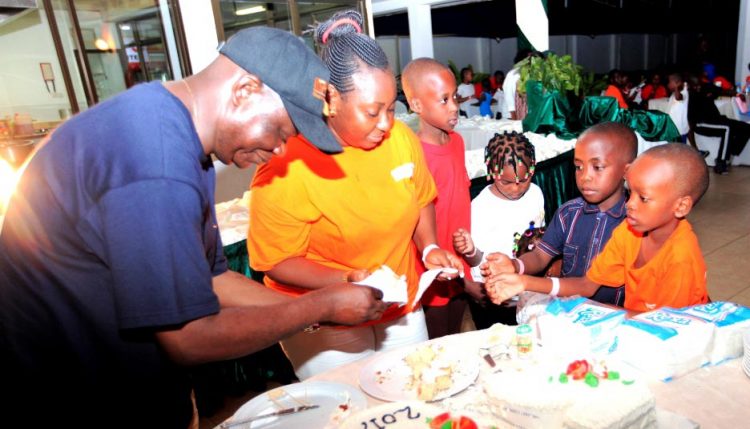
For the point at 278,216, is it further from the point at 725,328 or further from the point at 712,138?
the point at 712,138

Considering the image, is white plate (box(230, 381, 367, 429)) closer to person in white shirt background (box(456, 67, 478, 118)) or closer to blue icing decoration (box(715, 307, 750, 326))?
blue icing decoration (box(715, 307, 750, 326))

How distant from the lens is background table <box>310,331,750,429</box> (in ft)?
3.68

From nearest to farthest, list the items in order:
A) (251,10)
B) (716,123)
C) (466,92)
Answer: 1. (251,10)
2. (716,123)
3. (466,92)

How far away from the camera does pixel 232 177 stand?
16.2ft

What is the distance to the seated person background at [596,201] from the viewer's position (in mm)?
2137

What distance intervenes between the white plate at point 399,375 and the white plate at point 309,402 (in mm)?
52

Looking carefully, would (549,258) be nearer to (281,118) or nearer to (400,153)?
(400,153)

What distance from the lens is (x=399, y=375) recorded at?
4.52ft

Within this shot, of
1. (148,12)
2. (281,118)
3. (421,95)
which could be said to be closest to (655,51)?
(148,12)

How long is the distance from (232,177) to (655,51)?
25940 mm

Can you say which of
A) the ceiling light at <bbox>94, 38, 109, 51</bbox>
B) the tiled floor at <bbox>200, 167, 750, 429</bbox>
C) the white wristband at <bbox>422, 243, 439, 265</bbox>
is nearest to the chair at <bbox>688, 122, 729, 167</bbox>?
the tiled floor at <bbox>200, 167, 750, 429</bbox>

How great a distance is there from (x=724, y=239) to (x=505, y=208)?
134 inches

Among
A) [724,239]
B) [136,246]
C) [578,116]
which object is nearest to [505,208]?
[136,246]

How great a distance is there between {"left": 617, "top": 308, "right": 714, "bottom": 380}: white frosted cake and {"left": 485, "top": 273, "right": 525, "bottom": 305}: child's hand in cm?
51
